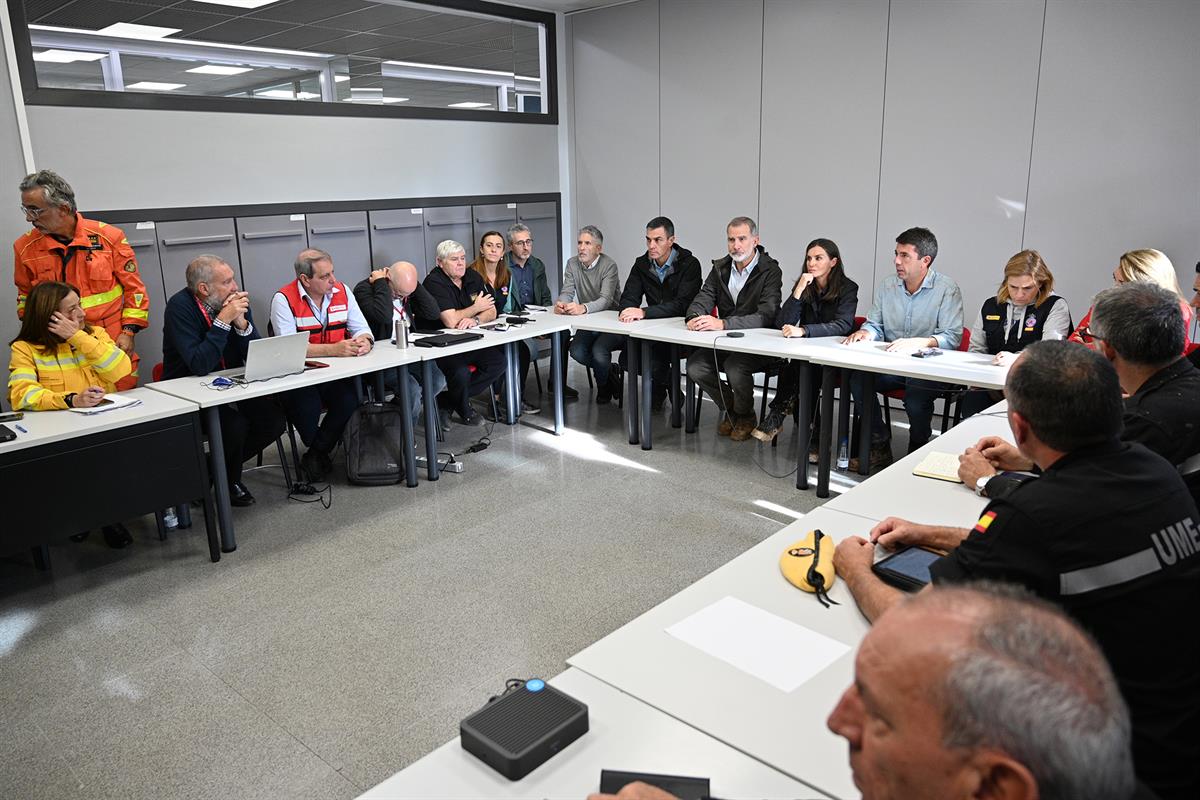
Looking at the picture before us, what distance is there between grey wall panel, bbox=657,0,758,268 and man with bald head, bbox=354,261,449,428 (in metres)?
2.46

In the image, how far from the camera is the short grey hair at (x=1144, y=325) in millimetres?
2123

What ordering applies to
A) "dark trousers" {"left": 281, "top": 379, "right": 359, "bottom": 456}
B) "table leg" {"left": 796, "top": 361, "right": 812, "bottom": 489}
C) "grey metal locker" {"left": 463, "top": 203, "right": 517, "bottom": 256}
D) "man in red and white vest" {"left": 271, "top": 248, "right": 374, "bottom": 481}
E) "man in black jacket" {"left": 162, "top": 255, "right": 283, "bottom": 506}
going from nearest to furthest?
"man in black jacket" {"left": 162, "top": 255, "right": 283, "bottom": 506}
"table leg" {"left": 796, "top": 361, "right": 812, "bottom": 489}
"man in red and white vest" {"left": 271, "top": 248, "right": 374, "bottom": 481}
"dark trousers" {"left": 281, "top": 379, "right": 359, "bottom": 456}
"grey metal locker" {"left": 463, "top": 203, "right": 517, "bottom": 256}

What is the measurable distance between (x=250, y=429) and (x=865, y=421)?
317 centimetres

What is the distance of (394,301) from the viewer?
518 cm

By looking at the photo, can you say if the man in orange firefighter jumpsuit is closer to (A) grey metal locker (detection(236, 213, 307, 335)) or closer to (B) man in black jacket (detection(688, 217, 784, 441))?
(A) grey metal locker (detection(236, 213, 307, 335))

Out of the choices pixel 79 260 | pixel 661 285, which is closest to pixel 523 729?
pixel 79 260

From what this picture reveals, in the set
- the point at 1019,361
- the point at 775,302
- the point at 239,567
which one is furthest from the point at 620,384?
the point at 1019,361

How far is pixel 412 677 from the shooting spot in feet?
9.23

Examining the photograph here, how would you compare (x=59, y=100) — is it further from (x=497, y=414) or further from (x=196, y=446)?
(x=497, y=414)

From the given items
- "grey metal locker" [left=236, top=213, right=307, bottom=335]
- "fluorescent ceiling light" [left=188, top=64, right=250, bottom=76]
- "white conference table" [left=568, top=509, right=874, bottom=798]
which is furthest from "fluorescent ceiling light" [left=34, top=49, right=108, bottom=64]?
"white conference table" [left=568, top=509, right=874, bottom=798]

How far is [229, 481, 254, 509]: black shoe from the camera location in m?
4.32

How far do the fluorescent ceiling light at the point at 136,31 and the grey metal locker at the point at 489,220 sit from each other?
240cm

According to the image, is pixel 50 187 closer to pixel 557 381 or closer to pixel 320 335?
pixel 320 335

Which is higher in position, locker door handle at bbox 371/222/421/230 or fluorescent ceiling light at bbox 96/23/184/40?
fluorescent ceiling light at bbox 96/23/184/40
